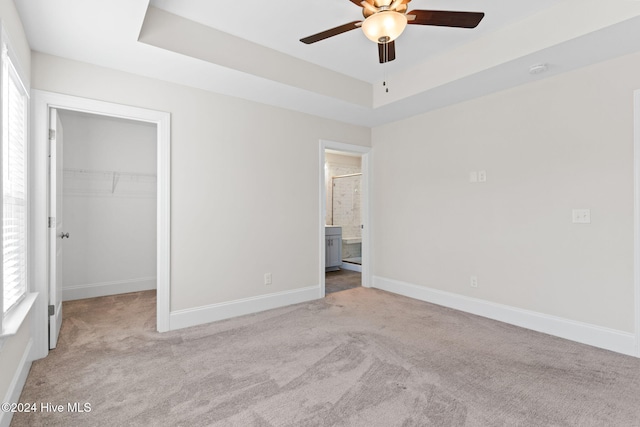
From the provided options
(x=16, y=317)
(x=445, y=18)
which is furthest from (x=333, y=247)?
(x=16, y=317)

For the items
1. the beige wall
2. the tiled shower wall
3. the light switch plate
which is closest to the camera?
the beige wall

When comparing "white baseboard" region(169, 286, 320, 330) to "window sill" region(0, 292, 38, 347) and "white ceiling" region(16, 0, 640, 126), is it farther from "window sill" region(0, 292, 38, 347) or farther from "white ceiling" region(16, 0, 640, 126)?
"white ceiling" region(16, 0, 640, 126)

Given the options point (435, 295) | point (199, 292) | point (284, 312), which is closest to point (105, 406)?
point (199, 292)

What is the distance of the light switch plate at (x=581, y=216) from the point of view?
9.54ft

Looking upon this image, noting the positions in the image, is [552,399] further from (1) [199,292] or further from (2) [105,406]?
(1) [199,292]

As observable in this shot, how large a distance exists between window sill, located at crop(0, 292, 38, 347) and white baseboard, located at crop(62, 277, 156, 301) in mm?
2063

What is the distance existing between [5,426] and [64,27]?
2.51m

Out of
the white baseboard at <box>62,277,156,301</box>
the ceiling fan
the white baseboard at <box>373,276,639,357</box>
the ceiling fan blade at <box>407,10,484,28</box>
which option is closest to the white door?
the white baseboard at <box>62,277,156,301</box>

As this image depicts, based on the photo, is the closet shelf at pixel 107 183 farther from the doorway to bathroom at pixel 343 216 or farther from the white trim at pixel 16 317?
the doorway to bathroom at pixel 343 216

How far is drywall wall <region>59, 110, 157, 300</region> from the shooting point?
432cm

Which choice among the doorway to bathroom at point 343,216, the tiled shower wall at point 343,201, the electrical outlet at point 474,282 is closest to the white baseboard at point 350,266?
the doorway to bathroom at point 343,216

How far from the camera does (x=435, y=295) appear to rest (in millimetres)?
4113

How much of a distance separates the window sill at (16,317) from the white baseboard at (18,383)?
0.34 meters

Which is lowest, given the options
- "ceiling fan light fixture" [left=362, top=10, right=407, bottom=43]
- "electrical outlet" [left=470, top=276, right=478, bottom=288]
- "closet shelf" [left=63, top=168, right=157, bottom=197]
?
"electrical outlet" [left=470, top=276, right=478, bottom=288]
